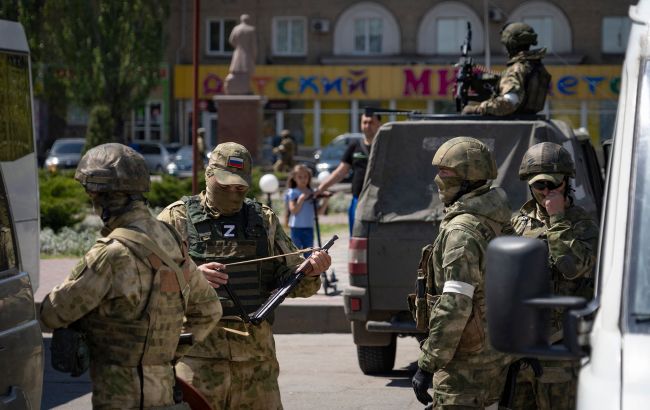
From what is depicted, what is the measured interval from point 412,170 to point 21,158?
354cm

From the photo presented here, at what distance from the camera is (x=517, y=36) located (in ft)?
30.8

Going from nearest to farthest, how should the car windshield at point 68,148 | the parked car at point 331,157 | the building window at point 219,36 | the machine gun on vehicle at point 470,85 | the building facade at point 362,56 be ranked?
the machine gun on vehicle at point 470,85 < the parked car at point 331,157 < the car windshield at point 68,148 < the building facade at point 362,56 < the building window at point 219,36

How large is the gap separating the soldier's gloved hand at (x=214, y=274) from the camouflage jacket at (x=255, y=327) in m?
0.23

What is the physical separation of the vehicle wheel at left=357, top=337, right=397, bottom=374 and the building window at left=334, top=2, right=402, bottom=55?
42.7m

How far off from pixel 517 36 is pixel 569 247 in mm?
3927

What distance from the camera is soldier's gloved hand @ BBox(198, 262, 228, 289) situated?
17.7ft

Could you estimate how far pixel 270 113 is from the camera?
52625mm

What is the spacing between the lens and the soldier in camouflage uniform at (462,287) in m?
4.93

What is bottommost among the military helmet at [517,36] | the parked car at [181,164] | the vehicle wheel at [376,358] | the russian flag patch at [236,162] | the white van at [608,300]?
the parked car at [181,164]

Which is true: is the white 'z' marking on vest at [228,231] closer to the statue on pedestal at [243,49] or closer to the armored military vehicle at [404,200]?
the armored military vehicle at [404,200]

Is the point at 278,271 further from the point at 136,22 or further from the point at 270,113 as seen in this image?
the point at 270,113

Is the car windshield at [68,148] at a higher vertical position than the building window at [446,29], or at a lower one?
lower

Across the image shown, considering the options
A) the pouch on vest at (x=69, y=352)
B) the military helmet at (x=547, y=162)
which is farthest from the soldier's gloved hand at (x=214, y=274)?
the military helmet at (x=547, y=162)

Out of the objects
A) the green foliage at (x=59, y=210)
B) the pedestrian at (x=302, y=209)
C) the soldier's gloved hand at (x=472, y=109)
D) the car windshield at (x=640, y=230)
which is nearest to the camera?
the car windshield at (x=640, y=230)
